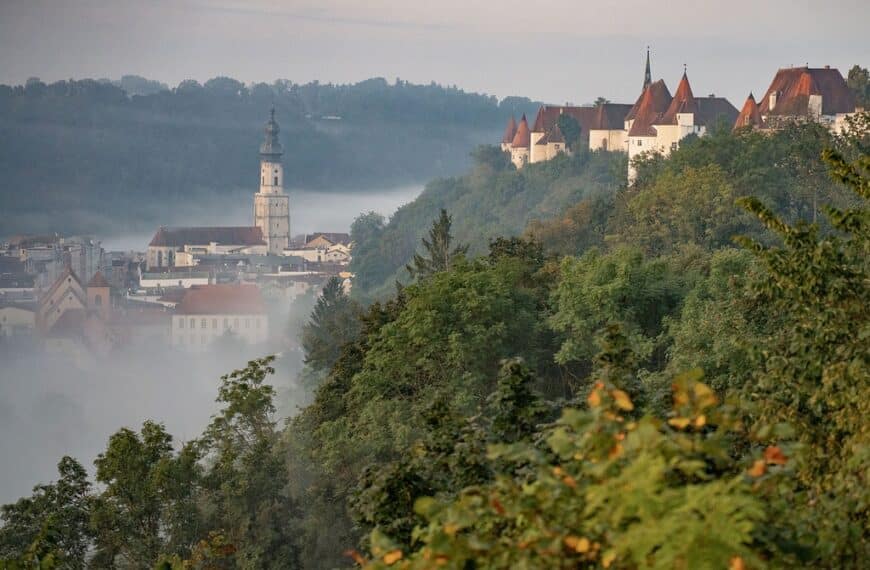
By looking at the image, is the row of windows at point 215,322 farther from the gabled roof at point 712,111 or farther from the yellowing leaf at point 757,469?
the yellowing leaf at point 757,469

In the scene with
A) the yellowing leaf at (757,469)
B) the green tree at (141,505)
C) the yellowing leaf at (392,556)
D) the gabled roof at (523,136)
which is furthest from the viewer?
the gabled roof at (523,136)

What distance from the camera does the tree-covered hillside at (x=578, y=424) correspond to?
809 cm

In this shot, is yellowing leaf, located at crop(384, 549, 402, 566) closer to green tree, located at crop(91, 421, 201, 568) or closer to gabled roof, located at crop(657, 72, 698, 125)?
green tree, located at crop(91, 421, 201, 568)

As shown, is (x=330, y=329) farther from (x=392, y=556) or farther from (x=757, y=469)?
(x=757, y=469)

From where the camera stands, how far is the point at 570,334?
100ft

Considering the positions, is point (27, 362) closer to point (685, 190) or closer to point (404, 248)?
point (404, 248)

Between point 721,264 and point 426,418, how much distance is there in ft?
64.9

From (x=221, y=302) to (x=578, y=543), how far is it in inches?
5815

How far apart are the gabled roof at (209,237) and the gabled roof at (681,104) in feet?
364

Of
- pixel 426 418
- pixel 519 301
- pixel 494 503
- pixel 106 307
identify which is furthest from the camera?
pixel 106 307

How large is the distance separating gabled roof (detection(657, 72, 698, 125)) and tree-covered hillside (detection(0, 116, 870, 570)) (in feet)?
88.8

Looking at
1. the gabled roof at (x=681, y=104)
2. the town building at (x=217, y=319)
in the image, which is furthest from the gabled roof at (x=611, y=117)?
the town building at (x=217, y=319)

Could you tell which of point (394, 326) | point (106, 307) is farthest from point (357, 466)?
point (106, 307)

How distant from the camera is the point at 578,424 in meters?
8.21
